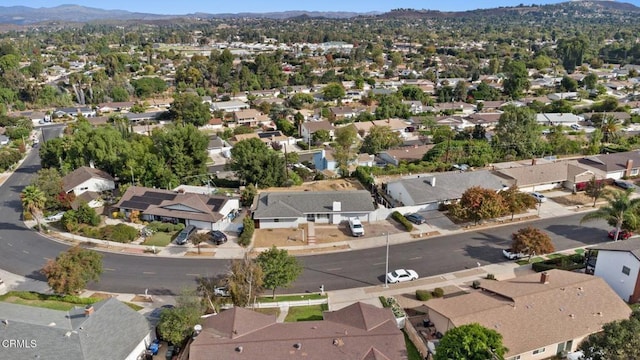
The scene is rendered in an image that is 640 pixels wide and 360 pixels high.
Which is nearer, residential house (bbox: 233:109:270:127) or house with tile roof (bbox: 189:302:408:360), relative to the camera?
house with tile roof (bbox: 189:302:408:360)

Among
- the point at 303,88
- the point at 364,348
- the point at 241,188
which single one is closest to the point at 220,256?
the point at 241,188

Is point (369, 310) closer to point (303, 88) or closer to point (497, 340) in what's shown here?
point (497, 340)

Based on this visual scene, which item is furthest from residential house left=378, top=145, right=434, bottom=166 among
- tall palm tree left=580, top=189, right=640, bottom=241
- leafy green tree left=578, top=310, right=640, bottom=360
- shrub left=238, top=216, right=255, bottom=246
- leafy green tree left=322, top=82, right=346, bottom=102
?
leafy green tree left=322, top=82, right=346, bottom=102

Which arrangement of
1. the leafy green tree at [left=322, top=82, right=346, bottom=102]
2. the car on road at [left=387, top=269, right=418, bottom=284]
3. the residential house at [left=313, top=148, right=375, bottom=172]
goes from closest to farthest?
the car on road at [left=387, top=269, right=418, bottom=284], the residential house at [left=313, top=148, right=375, bottom=172], the leafy green tree at [left=322, top=82, right=346, bottom=102]

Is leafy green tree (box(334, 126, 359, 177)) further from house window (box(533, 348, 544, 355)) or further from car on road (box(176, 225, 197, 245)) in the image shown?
house window (box(533, 348, 544, 355))

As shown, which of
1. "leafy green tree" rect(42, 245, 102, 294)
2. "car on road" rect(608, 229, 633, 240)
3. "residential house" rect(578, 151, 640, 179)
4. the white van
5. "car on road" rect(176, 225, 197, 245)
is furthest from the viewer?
"residential house" rect(578, 151, 640, 179)

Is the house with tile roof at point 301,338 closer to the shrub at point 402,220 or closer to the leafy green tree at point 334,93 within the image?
the shrub at point 402,220

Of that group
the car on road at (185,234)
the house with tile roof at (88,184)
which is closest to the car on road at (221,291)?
the car on road at (185,234)

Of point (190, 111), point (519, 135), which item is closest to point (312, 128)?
point (190, 111)

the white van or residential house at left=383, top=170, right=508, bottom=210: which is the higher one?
residential house at left=383, top=170, right=508, bottom=210
